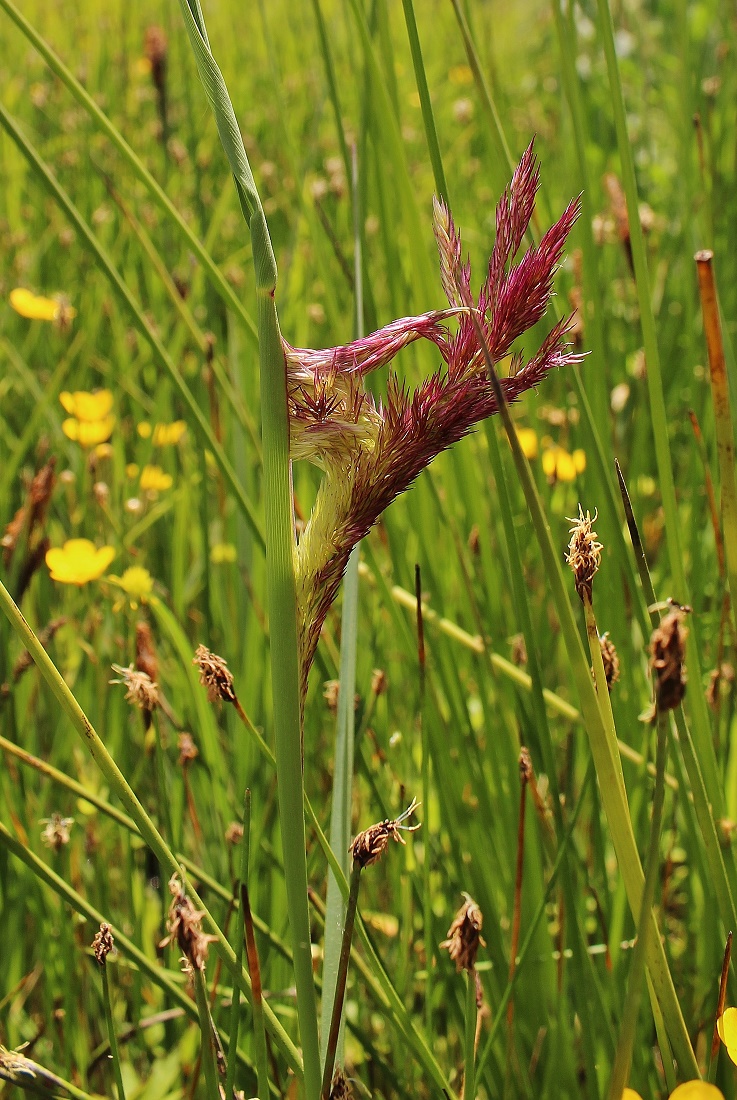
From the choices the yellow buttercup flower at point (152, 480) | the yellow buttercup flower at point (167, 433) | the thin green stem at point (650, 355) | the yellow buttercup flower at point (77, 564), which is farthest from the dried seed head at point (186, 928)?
the yellow buttercup flower at point (167, 433)

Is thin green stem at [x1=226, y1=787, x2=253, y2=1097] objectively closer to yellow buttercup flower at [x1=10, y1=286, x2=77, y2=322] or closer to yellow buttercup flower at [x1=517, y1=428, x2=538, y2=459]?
yellow buttercup flower at [x1=517, y1=428, x2=538, y2=459]

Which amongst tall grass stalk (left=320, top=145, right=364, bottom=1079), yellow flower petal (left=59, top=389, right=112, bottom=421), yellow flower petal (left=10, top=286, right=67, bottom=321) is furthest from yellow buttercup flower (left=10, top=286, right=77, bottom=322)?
tall grass stalk (left=320, top=145, right=364, bottom=1079)

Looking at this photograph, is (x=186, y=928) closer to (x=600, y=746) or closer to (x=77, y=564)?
(x=600, y=746)

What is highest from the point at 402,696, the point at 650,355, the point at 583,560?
the point at 650,355

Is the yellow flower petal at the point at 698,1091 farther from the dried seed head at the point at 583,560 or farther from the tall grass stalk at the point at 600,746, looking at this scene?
the dried seed head at the point at 583,560

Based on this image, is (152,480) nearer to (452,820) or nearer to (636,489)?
(636,489)

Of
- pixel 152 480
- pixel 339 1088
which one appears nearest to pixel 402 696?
pixel 152 480

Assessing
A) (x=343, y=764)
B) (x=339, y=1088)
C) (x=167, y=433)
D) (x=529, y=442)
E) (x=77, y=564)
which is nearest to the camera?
(x=339, y=1088)

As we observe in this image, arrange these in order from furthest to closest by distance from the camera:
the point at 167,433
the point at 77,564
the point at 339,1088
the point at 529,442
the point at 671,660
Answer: the point at 167,433
the point at 529,442
the point at 77,564
the point at 339,1088
the point at 671,660

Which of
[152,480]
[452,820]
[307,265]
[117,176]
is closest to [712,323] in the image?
[452,820]
